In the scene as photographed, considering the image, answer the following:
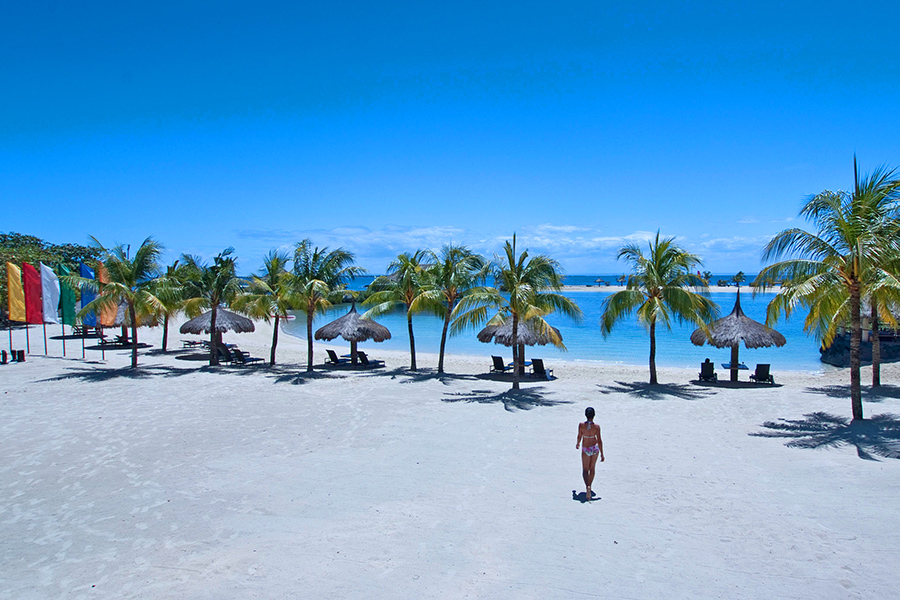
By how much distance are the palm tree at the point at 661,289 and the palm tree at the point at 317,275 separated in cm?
864

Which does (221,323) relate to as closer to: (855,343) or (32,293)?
(32,293)

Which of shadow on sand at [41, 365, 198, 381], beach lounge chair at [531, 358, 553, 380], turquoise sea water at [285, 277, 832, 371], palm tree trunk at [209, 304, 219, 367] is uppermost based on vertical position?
palm tree trunk at [209, 304, 219, 367]

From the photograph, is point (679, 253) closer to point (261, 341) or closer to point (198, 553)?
point (198, 553)

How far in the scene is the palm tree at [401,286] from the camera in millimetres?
17266

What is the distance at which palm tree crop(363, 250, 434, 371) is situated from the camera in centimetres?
1727

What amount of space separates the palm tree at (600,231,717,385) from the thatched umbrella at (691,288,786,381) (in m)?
1.13

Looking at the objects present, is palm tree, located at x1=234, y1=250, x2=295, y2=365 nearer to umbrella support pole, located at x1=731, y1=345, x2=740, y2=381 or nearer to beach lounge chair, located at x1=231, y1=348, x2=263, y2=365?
beach lounge chair, located at x1=231, y1=348, x2=263, y2=365

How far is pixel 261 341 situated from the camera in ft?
109

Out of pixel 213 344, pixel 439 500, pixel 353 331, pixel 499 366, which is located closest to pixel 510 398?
pixel 499 366

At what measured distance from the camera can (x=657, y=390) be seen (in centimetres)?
1388

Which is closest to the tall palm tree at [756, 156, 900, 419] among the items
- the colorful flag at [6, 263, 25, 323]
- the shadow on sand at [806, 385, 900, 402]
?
the shadow on sand at [806, 385, 900, 402]

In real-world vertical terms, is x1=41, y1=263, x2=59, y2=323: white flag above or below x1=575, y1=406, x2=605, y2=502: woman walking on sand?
above

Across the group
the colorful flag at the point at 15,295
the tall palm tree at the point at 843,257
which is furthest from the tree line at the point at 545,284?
the colorful flag at the point at 15,295

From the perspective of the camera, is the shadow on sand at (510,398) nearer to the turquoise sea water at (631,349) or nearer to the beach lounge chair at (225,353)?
the turquoise sea water at (631,349)
